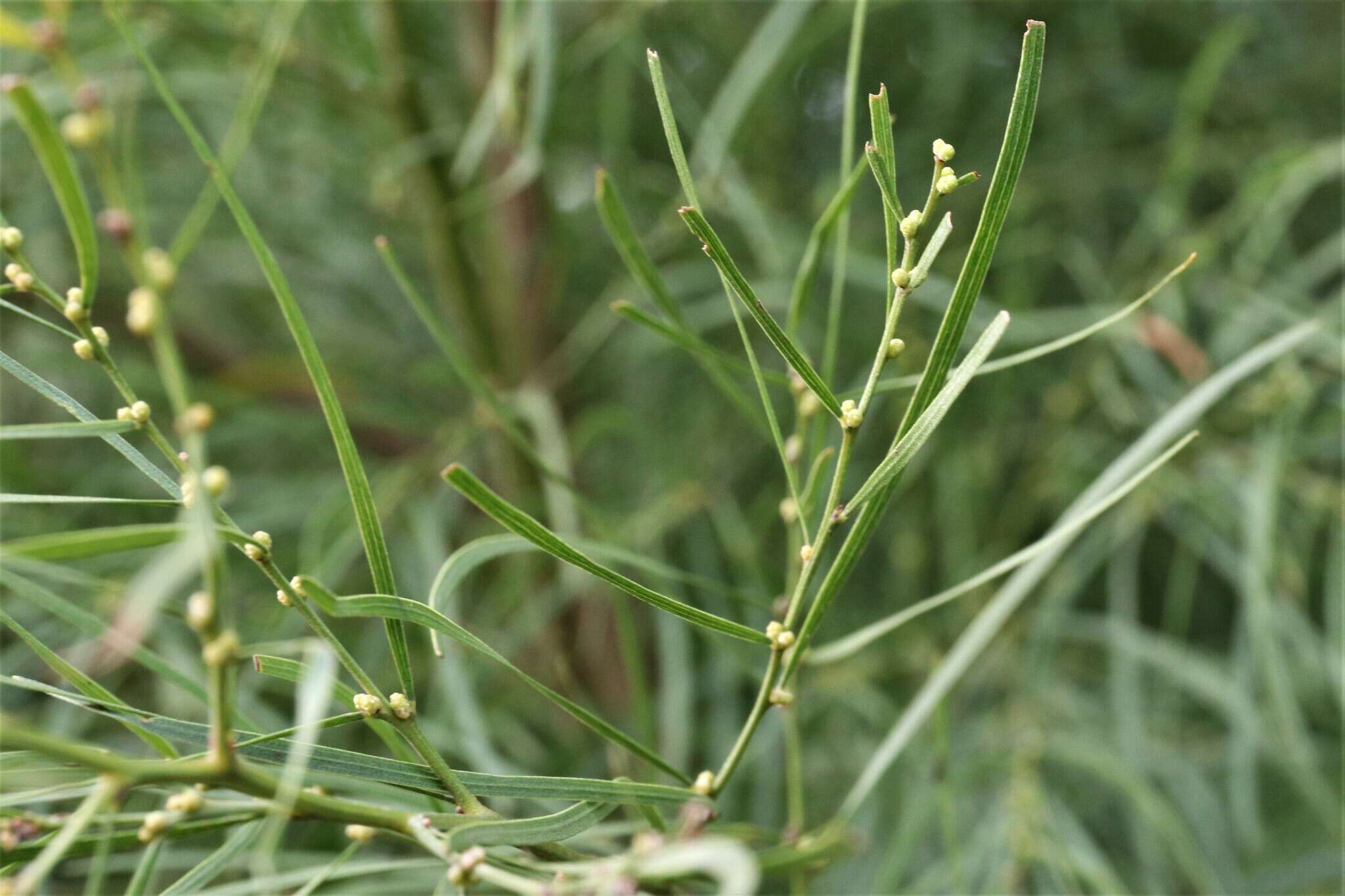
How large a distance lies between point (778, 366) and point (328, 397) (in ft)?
1.28

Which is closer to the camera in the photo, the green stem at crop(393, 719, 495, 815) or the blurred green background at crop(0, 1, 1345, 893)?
the green stem at crop(393, 719, 495, 815)

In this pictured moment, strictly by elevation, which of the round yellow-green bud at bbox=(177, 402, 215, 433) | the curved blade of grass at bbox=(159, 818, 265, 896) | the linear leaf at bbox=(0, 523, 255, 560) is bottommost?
the curved blade of grass at bbox=(159, 818, 265, 896)

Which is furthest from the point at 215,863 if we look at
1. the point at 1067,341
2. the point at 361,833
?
the point at 1067,341

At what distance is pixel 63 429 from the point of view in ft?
0.37

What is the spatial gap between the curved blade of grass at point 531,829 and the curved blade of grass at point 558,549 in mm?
27

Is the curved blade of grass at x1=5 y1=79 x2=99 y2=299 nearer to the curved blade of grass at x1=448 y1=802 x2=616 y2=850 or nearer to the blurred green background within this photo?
the curved blade of grass at x1=448 y1=802 x2=616 y2=850

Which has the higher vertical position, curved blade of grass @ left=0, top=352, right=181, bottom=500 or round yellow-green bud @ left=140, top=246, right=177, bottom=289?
round yellow-green bud @ left=140, top=246, right=177, bottom=289

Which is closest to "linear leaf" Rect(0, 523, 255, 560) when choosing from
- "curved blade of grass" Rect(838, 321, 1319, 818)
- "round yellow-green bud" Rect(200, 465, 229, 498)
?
"round yellow-green bud" Rect(200, 465, 229, 498)

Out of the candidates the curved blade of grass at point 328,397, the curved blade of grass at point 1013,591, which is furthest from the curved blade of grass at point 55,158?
the curved blade of grass at point 1013,591

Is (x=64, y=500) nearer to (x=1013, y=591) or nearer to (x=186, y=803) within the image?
(x=186, y=803)

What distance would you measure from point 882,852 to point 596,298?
29cm

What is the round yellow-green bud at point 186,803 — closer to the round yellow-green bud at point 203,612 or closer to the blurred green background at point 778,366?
the round yellow-green bud at point 203,612

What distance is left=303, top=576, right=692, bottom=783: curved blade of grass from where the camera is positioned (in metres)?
0.10

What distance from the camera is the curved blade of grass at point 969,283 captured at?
0.11 meters
